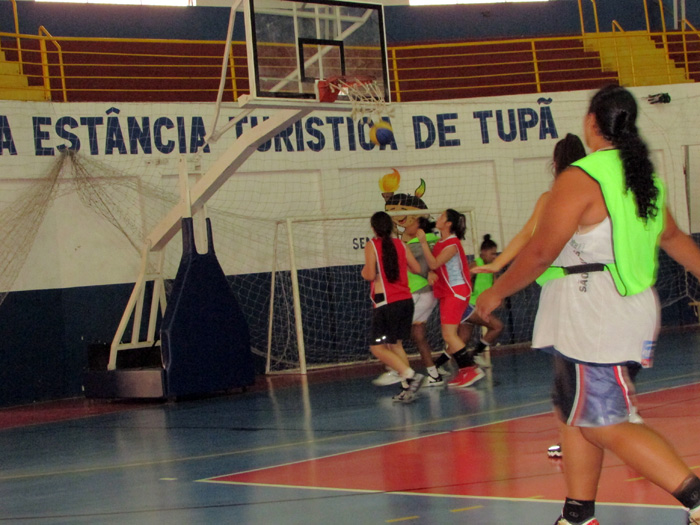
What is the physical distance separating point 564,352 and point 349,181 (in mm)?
11405

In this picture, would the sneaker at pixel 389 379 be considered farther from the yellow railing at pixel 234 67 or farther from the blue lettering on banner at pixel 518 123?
the blue lettering on banner at pixel 518 123

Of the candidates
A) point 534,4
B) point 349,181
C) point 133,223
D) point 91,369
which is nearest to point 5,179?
point 133,223

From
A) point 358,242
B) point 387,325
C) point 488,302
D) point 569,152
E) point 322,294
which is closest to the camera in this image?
point 488,302

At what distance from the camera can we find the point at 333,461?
5875 millimetres

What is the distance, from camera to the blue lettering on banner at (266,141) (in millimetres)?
12531

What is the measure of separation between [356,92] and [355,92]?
0.02 meters

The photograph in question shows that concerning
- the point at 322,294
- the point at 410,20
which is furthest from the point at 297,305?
the point at 410,20

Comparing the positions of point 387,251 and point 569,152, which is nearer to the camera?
point 569,152

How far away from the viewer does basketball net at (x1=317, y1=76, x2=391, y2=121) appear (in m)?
10.2

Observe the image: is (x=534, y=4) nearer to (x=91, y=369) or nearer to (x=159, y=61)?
(x=159, y=61)

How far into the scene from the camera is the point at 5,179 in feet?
39.7

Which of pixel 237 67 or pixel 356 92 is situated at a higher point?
pixel 237 67

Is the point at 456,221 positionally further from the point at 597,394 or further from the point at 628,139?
the point at 597,394

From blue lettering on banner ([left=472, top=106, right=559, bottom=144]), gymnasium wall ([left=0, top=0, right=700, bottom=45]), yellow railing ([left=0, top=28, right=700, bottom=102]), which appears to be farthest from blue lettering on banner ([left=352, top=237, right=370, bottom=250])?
gymnasium wall ([left=0, top=0, right=700, bottom=45])
